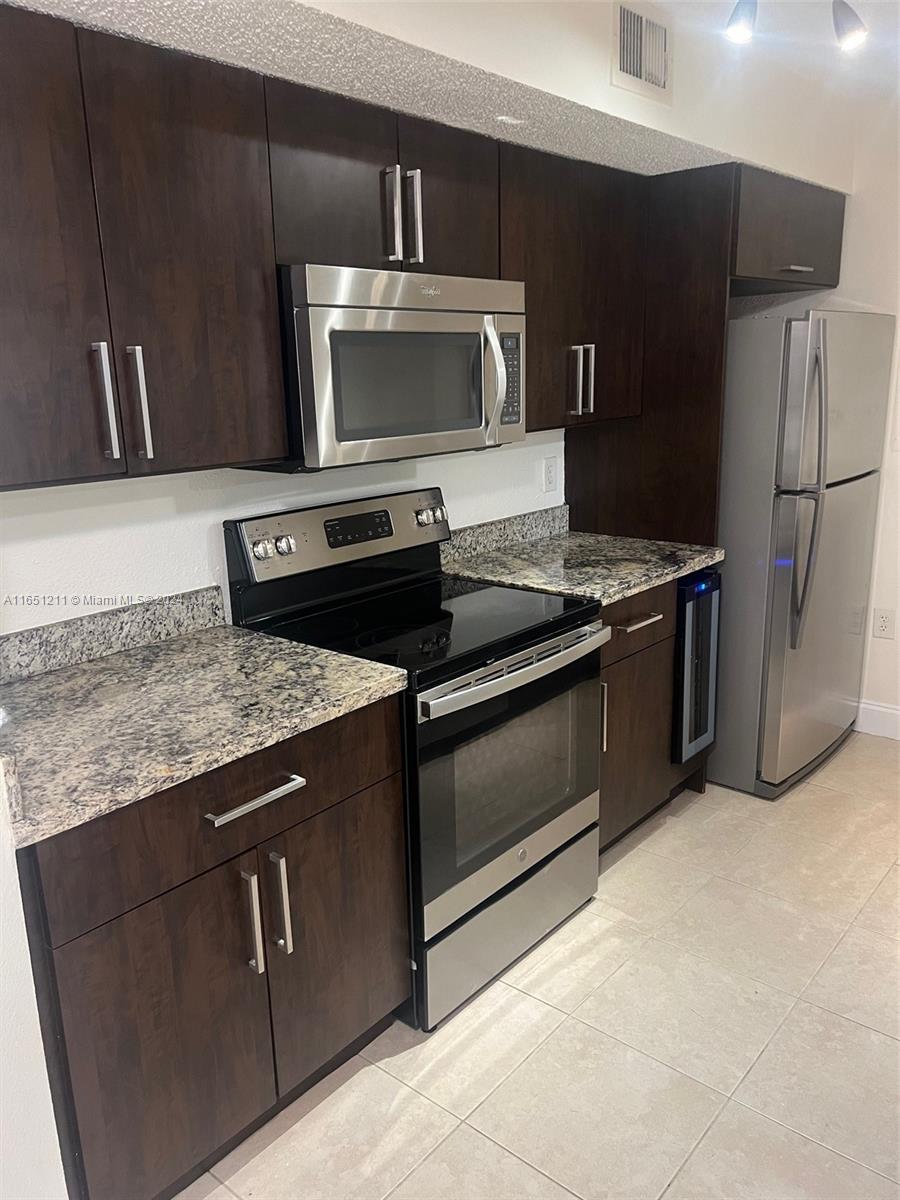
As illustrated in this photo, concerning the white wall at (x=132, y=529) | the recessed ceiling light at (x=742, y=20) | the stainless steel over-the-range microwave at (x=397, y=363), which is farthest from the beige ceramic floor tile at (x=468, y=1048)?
the recessed ceiling light at (x=742, y=20)

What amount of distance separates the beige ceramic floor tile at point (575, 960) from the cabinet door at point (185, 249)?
1461 millimetres

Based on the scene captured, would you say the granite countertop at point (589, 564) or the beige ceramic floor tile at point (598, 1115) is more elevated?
the granite countertop at point (589, 564)

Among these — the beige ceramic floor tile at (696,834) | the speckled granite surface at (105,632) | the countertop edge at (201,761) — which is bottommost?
the beige ceramic floor tile at (696,834)

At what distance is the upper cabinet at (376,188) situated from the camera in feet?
5.96

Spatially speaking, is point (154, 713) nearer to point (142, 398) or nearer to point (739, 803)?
point (142, 398)

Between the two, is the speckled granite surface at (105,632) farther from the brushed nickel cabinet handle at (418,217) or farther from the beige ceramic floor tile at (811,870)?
the beige ceramic floor tile at (811,870)

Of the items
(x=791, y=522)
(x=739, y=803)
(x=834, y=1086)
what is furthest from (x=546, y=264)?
(x=834, y=1086)

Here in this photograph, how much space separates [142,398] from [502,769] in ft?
3.76

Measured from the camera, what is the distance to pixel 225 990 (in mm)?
1577

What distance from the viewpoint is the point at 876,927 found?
2391 mm

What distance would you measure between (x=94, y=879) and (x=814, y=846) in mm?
2266

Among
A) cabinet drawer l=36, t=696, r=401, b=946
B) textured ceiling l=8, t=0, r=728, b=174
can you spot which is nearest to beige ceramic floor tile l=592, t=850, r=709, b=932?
cabinet drawer l=36, t=696, r=401, b=946

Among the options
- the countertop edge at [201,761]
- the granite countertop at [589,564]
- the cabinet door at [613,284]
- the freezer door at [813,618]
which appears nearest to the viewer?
the countertop edge at [201,761]

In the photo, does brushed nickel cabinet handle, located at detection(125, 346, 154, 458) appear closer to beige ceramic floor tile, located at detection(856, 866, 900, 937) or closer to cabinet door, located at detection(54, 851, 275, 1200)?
cabinet door, located at detection(54, 851, 275, 1200)
